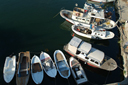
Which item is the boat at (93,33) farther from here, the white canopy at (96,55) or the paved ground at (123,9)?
the paved ground at (123,9)

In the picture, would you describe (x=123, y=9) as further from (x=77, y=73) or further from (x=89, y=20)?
(x=77, y=73)

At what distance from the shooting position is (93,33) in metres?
30.2

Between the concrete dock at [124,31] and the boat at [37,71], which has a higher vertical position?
the concrete dock at [124,31]

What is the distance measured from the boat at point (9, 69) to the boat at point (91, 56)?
14.9 m

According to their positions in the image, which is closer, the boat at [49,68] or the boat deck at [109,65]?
the boat at [49,68]

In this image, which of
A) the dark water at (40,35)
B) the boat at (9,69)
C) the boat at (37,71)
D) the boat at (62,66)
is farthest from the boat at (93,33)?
the boat at (9,69)

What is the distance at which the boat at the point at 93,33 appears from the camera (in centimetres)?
2959

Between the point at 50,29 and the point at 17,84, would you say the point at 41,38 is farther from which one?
the point at 17,84

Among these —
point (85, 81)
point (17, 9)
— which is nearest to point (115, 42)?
point (85, 81)

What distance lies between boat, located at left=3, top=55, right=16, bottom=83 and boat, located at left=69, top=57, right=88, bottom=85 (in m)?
13.9

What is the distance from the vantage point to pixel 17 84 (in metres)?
19.0

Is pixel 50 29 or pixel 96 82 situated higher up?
pixel 50 29

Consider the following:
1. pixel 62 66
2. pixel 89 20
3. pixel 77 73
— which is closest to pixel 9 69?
pixel 62 66

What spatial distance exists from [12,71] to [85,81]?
1698 cm
